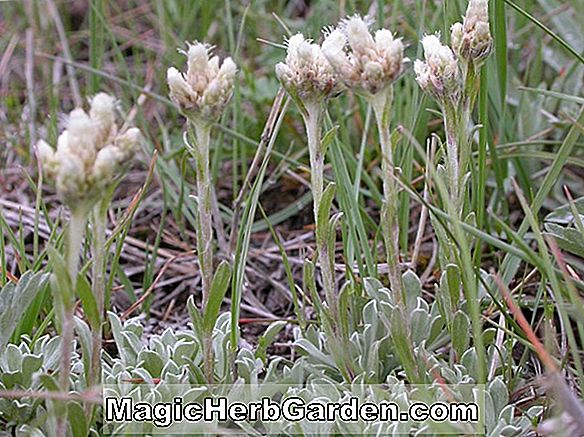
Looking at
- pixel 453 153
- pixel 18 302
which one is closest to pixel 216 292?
pixel 18 302

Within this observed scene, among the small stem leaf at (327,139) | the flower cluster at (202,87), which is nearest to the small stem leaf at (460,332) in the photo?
the small stem leaf at (327,139)

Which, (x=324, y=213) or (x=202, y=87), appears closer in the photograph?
(x=202, y=87)

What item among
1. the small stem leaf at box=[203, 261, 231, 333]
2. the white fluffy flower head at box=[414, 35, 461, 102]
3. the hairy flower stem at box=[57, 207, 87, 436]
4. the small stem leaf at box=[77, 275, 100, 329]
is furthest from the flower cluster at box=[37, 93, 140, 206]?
the white fluffy flower head at box=[414, 35, 461, 102]

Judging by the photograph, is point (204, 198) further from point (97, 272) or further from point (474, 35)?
point (474, 35)

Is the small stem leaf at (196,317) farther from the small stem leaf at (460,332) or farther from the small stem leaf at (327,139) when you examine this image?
the small stem leaf at (460,332)

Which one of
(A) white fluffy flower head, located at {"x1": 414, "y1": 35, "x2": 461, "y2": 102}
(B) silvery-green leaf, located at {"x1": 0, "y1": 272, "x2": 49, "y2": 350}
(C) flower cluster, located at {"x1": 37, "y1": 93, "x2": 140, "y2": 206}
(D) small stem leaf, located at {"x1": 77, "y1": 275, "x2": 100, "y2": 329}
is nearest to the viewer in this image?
(C) flower cluster, located at {"x1": 37, "y1": 93, "x2": 140, "y2": 206}

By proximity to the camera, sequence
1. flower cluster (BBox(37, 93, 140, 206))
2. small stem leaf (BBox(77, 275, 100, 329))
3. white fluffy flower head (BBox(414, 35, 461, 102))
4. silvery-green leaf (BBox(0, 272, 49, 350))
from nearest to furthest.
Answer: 1. flower cluster (BBox(37, 93, 140, 206))
2. small stem leaf (BBox(77, 275, 100, 329))
3. white fluffy flower head (BBox(414, 35, 461, 102))
4. silvery-green leaf (BBox(0, 272, 49, 350))

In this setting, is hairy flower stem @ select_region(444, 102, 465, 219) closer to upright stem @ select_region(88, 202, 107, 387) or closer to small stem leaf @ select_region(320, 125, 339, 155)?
small stem leaf @ select_region(320, 125, 339, 155)
